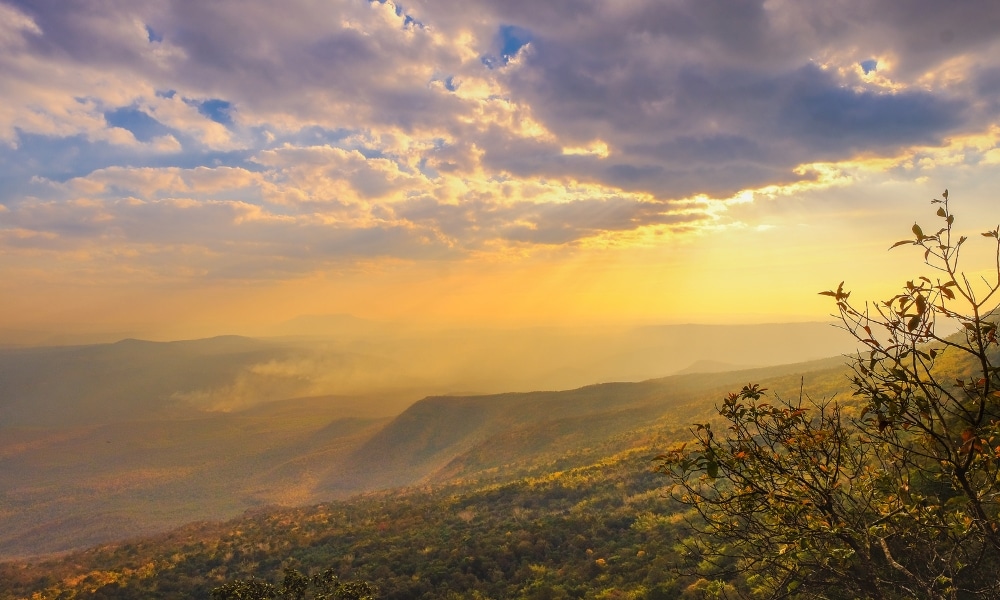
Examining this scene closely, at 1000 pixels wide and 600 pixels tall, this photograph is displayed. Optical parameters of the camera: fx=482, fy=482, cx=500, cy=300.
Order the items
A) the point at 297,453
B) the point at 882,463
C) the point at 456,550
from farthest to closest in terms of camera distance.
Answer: the point at 297,453 < the point at 456,550 < the point at 882,463

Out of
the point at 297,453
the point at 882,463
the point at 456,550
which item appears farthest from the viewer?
the point at 297,453

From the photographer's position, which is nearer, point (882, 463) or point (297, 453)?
point (882, 463)

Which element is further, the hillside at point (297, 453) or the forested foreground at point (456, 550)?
the hillside at point (297, 453)

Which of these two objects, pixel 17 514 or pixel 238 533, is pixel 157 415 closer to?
pixel 17 514

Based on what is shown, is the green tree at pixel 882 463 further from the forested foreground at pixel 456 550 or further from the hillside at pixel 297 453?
the hillside at pixel 297 453

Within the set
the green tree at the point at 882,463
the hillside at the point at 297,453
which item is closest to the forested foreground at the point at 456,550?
the green tree at the point at 882,463

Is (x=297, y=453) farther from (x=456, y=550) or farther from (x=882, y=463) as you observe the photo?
(x=882, y=463)

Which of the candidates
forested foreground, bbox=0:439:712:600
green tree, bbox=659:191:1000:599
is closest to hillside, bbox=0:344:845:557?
forested foreground, bbox=0:439:712:600

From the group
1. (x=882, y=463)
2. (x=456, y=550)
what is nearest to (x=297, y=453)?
(x=456, y=550)

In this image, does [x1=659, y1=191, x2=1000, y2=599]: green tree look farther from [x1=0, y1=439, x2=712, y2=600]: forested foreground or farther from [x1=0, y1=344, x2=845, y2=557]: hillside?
[x1=0, y1=344, x2=845, y2=557]: hillside
